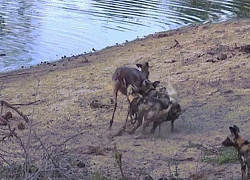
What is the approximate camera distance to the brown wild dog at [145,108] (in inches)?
337

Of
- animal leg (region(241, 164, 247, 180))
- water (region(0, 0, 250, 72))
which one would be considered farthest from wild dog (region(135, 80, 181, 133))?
water (region(0, 0, 250, 72))

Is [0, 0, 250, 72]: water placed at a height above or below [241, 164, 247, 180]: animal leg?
below

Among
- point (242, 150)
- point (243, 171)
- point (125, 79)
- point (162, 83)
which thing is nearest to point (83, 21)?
point (162, 83)

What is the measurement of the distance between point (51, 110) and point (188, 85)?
8.41 feet

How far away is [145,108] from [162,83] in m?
3.03

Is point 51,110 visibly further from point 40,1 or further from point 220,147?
point 40,1

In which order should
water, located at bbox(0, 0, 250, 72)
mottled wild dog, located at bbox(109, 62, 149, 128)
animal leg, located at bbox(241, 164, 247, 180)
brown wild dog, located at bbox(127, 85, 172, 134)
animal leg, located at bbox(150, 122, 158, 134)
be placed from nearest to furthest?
animal leg, located at bbox(241, 164, 247, 180), brown wild dog, located at bbox(127, 85, 172, 134), animal leg, located at bbox(150, 122, 158, 134), mottled wild dog, located at bbox(109, 62, 149, 128), water, located at bbox(0, 0, 250, 72)

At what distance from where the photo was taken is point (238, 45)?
1405 centimetres

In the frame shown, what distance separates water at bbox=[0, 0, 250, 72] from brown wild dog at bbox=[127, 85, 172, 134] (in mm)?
7395

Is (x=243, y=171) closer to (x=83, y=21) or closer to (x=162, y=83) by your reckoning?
(x=162, y=83)

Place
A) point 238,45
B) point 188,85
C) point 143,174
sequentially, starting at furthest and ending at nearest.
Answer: point 238,45 → point 188,85 → point 143,174

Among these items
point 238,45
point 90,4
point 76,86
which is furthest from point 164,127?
point 90,4

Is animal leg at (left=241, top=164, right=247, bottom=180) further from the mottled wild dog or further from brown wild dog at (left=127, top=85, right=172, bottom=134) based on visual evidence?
the mottled wild dog

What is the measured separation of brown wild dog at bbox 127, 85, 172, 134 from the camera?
8.56 metres
